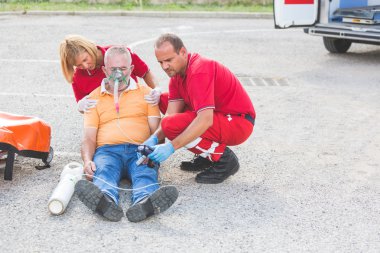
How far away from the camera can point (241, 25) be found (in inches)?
492

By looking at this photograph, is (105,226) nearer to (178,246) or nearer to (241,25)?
(178,246)

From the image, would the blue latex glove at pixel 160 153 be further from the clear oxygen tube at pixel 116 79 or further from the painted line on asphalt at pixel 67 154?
the painted line on asphalt at pixel 67 154

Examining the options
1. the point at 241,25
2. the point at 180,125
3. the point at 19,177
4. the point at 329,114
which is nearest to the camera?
the point at 180,125

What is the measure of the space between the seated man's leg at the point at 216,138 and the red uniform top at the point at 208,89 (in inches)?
3.1

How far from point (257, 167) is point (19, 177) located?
1709 millimetres

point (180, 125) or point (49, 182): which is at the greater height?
point (180, 125)

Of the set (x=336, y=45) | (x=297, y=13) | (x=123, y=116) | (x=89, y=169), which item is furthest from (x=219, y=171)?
(x=336, y=45)

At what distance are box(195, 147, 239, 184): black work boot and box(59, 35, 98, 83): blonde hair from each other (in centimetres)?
113

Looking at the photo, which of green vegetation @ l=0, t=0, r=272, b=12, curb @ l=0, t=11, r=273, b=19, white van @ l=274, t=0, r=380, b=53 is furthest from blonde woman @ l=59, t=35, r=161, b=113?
green vegetation @ l=0, t=0, r=272, b=12

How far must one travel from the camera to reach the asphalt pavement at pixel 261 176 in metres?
3.67

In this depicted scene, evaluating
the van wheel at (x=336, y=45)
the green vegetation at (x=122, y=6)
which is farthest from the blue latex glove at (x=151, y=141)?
the green vegetation at (x=122, y=6)

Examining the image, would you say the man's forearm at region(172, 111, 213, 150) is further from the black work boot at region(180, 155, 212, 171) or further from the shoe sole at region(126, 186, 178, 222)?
the black work boot at region(180, 155, 212, 171)

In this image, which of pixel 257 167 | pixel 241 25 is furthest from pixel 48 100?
pixel 241 25

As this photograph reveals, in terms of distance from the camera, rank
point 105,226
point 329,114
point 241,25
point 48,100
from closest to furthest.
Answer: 1. point 105,226
2. point 329,114
3. point 48,100
4. point 241,25
